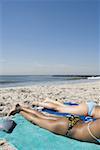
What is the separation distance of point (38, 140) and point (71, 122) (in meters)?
0.35

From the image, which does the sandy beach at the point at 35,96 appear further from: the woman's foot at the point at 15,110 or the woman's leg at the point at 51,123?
the woman's leg at the point at 51,123

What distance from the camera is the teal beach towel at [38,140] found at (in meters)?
2.24

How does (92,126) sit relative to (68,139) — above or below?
above

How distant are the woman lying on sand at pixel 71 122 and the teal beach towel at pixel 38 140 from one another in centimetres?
5

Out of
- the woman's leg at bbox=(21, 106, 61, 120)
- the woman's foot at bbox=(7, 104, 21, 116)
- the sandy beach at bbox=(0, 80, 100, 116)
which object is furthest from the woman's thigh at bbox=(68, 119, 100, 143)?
the sandy beach at bbox=(0, 80, 100, 116)

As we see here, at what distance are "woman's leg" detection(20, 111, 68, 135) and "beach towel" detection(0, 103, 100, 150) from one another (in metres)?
0.04

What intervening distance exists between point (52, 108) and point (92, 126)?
45.2 inches

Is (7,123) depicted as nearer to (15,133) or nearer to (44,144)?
(15,133)

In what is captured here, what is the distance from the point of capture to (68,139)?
241 centimetres

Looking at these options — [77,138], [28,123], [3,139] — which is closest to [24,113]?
[28,123]

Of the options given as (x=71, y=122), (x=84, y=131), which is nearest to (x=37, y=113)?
(x=71, y=122)

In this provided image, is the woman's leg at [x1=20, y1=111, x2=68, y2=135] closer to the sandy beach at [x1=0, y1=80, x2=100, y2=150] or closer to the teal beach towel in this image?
the teal beach towel

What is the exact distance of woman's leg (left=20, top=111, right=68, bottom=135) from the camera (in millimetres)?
2426

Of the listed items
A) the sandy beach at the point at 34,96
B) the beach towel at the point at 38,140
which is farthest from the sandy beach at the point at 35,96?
the beach towel at the point at 38,140
